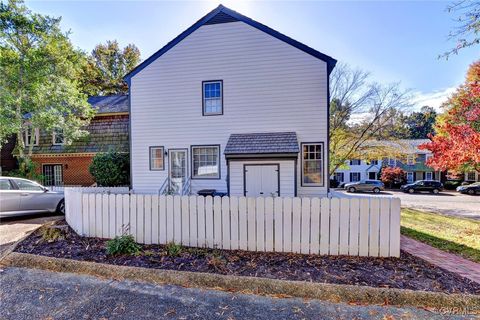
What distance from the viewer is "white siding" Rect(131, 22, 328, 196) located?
33.8ft

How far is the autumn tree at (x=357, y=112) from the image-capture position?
19.1m

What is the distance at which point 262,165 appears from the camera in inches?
398

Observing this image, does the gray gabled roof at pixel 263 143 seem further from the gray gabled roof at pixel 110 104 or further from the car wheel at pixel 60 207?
the gray gabled roof at pixel 110 104

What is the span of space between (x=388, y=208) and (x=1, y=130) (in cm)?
1660

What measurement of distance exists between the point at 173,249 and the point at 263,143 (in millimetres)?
6192

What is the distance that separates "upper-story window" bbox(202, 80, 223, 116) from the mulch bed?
7145 millimetres

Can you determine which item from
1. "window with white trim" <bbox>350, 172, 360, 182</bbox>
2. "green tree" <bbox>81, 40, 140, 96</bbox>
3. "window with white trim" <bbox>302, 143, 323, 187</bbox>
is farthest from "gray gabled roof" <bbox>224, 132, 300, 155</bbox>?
"window with white trim" <bbox>350, 172, 360, 182</bbox>

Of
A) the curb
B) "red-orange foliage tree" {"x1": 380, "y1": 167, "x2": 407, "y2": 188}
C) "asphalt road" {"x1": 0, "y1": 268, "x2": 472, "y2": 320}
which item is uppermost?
the curb

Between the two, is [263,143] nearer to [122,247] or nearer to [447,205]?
[122,247]

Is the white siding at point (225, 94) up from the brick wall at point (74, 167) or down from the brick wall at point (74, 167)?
up

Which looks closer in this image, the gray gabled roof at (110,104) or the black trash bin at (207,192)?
the black trash bin at (207,192)

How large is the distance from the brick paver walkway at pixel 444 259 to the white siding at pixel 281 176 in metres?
4.41

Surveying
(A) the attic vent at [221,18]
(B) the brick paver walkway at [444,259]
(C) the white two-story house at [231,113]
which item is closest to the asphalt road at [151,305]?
(B) the brick paver walkway at [444,259]

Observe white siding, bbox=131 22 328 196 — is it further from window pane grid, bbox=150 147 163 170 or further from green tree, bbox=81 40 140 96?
green tree, bbox=81 40 140 96
